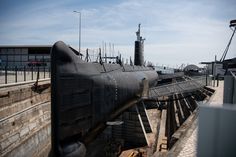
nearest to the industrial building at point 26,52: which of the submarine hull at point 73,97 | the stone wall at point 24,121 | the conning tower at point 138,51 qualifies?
the conning tower at point 138,51

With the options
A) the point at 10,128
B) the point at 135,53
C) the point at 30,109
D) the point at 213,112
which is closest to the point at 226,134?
the point at 213,112

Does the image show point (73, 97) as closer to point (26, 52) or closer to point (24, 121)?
point (24, 121)

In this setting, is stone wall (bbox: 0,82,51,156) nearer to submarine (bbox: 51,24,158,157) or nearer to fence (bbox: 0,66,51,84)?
fence (bbox: 0,66,51,84)

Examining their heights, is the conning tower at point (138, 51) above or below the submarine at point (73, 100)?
above

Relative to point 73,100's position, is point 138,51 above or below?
above

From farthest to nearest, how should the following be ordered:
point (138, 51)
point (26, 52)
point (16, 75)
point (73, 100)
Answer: point (26, 52) → point (138, 51) → point (16, 75) → point (73, 100)

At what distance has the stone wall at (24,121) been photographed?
1145 centimetres

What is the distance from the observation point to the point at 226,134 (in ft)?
13.2

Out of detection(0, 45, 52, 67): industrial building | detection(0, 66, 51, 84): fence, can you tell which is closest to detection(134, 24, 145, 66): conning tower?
detection(0, 66, 51, 84): fence

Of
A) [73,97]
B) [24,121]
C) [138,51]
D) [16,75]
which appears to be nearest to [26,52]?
[138,51]

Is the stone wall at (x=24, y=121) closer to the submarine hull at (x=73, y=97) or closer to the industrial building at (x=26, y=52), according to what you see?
the submarine hull at (x=73, y=97)

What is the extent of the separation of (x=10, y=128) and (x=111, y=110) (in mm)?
5426

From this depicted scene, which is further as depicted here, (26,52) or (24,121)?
(26,52)

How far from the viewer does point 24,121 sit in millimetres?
13164
